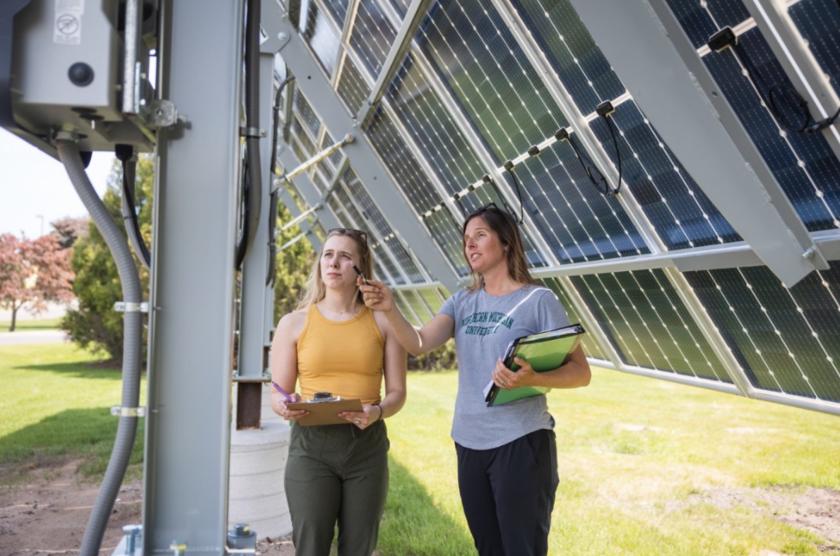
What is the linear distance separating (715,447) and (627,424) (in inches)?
84.2

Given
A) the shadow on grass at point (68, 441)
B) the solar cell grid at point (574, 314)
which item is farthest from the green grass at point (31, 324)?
the solar cell grid at point (574, 314)

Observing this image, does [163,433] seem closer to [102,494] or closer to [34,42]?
[102,494]

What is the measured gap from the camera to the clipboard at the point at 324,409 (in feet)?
9.46

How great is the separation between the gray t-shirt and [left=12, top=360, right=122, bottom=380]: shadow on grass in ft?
65.3

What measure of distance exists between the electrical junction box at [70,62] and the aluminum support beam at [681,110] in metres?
2.34

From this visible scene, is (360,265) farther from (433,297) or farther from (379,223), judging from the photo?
(379,223)

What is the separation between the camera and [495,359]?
3131 millimetres

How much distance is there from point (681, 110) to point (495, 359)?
169 cm

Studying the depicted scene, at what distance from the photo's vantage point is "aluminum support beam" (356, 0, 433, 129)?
723 cm

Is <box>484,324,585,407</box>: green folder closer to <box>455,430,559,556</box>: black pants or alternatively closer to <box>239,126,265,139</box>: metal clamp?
<box>455,430,559,556</box>: black pants

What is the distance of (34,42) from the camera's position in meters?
2.22

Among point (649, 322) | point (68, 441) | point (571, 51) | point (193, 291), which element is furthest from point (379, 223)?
point (193, 291)

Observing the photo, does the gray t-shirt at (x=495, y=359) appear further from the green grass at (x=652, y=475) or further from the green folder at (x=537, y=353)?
the green grass at (x=652, y=475)

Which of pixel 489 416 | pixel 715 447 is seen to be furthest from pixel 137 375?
pixel 715 447
